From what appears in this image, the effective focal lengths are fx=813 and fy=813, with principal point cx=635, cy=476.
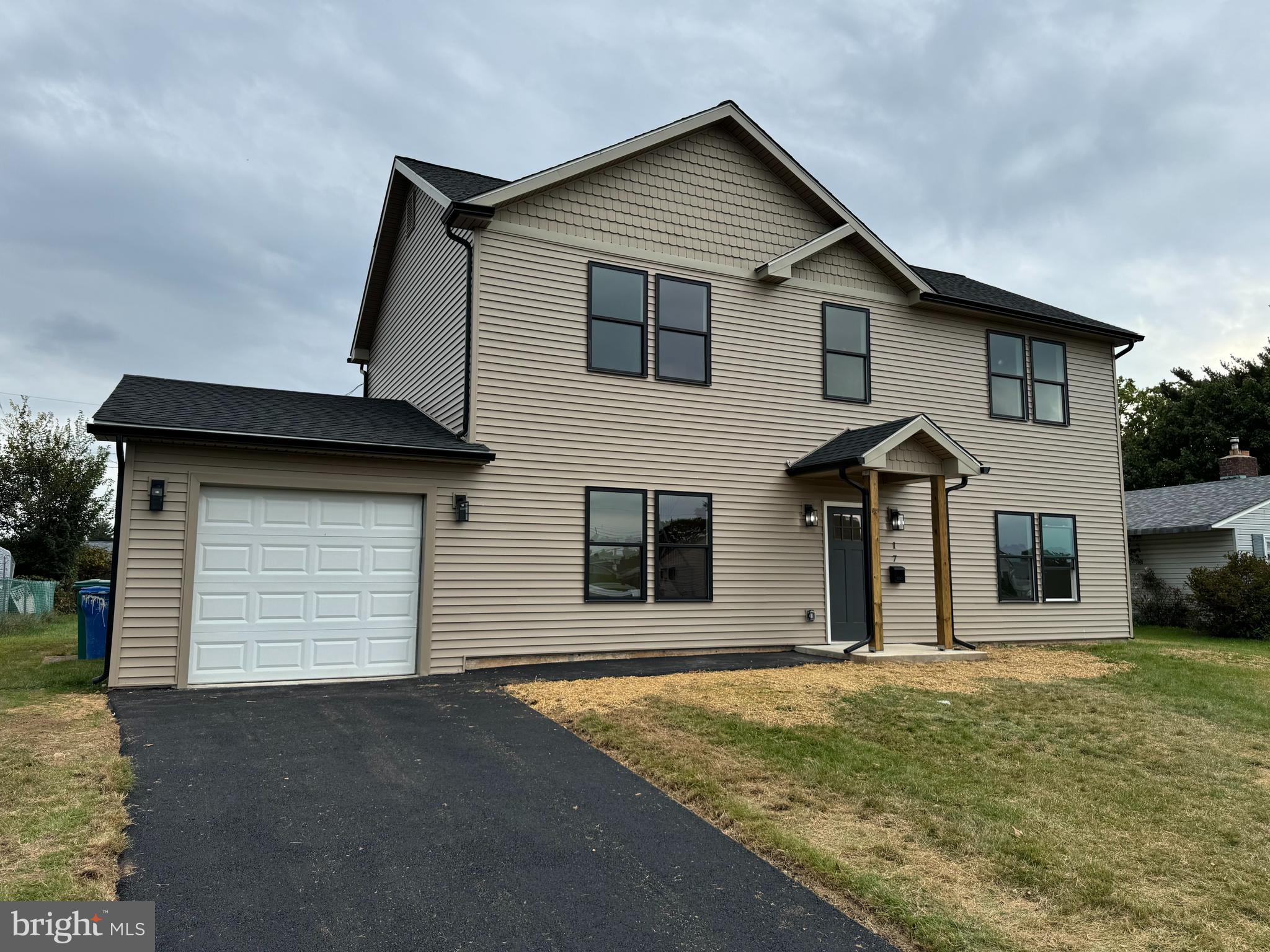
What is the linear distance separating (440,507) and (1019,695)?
6.86m

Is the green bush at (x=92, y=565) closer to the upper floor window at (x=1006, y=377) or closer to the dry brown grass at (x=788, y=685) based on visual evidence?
the dry brown grass at (x=788, y=685)

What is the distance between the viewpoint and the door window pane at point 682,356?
11.7 metres

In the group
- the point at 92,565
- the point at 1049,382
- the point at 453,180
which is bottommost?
the point at 92,565

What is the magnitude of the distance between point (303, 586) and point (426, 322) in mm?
4927

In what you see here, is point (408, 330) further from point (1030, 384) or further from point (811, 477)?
point (1030, 384)

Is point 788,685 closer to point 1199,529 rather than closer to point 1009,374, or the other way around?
point 1009,374

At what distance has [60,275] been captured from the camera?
26.0 meters

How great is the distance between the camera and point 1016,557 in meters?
14.2

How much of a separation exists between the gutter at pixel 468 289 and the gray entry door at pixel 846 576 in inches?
Answer: 228

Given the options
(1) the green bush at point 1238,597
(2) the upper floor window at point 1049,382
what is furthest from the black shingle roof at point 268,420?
(1) the green bush at point 1238,597

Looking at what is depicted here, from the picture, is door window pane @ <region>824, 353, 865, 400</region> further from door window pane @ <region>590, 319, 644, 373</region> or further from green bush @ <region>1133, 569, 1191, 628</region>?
green bush @ <region>1133, 569, 1191, 628</region>

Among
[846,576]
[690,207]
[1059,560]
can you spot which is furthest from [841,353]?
[1059,560]

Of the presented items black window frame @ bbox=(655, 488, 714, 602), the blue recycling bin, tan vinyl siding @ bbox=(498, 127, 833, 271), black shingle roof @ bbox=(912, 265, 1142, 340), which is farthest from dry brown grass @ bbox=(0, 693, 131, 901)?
black shingle roof @ bbox=(912, 265, 1142, 340)

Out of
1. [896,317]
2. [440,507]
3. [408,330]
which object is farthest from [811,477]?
[408,330]
